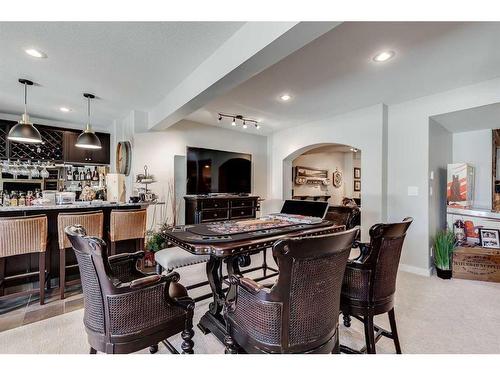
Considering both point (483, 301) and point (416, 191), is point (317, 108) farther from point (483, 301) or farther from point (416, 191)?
point (483, 301)

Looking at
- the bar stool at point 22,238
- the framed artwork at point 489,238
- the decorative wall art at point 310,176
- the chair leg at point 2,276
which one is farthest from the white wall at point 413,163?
the chair leg at point 2,276

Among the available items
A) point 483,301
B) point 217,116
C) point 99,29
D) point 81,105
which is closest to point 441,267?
point 483,301

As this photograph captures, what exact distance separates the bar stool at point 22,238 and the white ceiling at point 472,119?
16.9 feet

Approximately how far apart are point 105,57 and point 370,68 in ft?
9.45

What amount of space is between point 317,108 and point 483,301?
11.0 feet

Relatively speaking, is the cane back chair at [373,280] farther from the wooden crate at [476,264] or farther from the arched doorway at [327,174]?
the arched doorway at [327,174]

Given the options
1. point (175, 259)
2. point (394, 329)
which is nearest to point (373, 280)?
point (394, 329)

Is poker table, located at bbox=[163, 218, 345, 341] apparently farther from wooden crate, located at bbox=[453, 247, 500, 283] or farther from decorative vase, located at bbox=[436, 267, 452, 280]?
wooden crate, located at bbox=[453, 247, 500, 283]

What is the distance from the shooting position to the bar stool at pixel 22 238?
238 cm

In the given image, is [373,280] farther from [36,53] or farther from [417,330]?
[36,53]

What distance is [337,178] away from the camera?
9.30 metres

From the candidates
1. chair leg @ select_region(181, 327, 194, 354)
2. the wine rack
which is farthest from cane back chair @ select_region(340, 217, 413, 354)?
the wine rack

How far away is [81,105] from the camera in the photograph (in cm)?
420

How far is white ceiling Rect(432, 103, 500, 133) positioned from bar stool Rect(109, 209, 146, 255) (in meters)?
4.38
